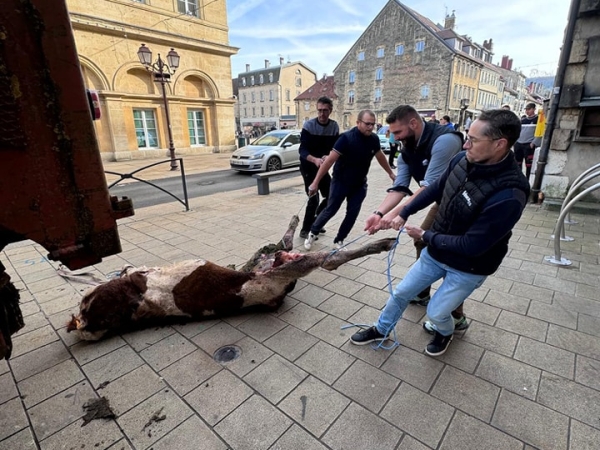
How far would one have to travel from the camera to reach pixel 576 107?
20.1ft

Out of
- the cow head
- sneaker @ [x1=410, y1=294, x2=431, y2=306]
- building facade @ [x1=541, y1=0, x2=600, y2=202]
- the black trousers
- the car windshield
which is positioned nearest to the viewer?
the cow head

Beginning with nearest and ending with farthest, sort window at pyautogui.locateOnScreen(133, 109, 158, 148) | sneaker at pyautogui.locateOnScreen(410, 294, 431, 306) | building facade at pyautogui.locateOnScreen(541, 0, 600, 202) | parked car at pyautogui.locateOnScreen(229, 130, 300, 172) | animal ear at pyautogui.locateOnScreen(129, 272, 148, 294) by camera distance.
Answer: animal ear at pyautogui.locateOnScreen(129, 272, 148, 294) < sneaker at pyautogui.locateOnScreen(410, 294, 431, 306) < building facade at pyautogui.locateOnScreen(541, 0, 600, 202) < parked car at pyautogui.locateOnScreen(229, 130, 300, 172) < window at pyautogui.locateOnScreen(133, 109, 158, 148)

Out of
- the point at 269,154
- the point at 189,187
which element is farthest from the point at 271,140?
the point at 189,187

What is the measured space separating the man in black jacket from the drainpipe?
5939mm

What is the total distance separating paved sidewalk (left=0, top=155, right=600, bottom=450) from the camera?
181cm

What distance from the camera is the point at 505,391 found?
2.08m

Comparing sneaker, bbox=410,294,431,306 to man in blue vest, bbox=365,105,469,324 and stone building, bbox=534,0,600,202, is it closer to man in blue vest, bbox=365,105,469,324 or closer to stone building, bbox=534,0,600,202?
man in blue vest, bbox=365,105,469,324

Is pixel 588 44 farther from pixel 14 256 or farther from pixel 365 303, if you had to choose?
pixel 14 256

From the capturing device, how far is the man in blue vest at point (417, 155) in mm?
2637

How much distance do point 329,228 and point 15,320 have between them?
14.8ft

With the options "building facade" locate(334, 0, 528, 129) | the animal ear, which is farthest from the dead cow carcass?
"building facade" locate(334, 0, 528, 129)

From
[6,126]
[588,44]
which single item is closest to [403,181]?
[6,126]

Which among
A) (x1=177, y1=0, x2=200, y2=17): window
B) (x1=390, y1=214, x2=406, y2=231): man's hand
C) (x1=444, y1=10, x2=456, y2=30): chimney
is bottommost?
(x1=390, y1=214, x2=406, y2=231): man's hand

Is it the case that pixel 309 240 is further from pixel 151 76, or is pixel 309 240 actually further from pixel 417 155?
pixel 151 76
